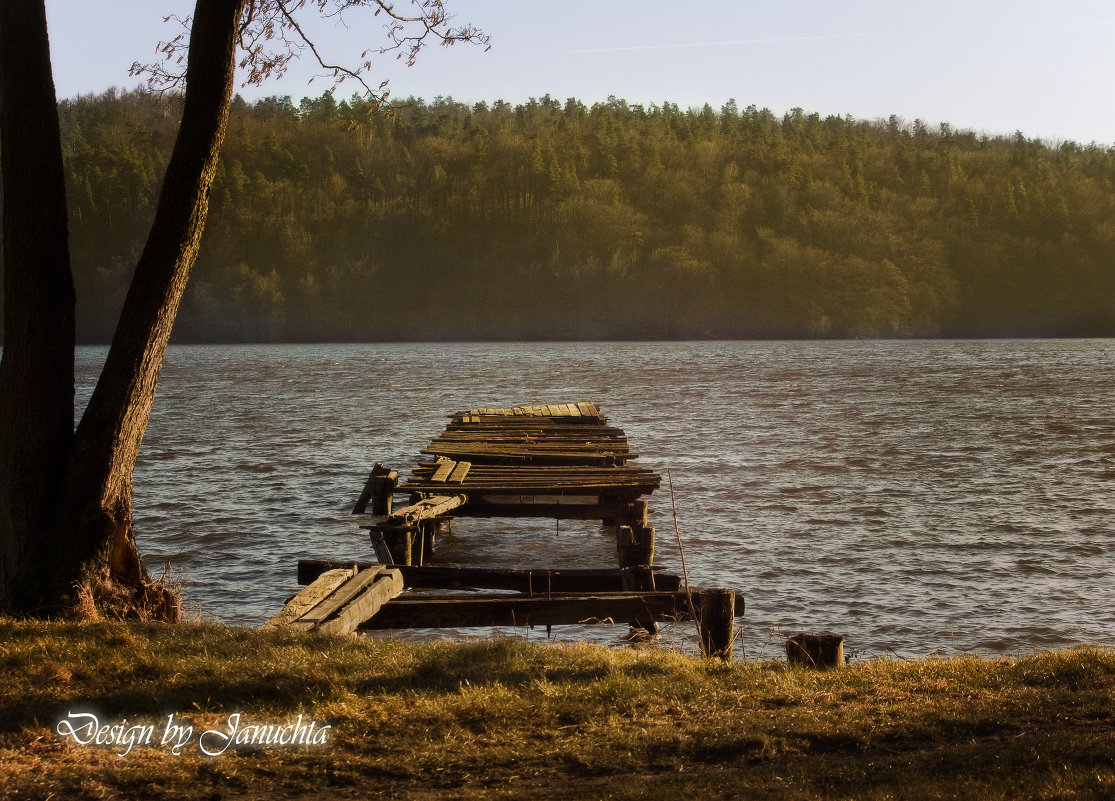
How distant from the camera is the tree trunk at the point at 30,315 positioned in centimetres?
787

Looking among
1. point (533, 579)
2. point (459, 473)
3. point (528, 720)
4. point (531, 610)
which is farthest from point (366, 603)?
point (459, 473)

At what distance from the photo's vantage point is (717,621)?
8680 mm

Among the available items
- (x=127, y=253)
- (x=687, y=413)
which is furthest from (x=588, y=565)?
(x=127, y=253)

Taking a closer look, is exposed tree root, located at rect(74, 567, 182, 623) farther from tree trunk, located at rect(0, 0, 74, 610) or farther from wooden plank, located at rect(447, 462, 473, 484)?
wooden plank, located at rect(447, 462, 473, 484)

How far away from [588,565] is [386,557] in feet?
15.3

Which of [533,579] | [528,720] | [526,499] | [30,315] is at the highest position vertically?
[30,315]

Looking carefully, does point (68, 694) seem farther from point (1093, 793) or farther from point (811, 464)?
point (811, 464)

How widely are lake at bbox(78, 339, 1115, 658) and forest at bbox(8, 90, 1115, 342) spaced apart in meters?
92.6

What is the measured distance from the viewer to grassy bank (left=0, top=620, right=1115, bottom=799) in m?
4.95

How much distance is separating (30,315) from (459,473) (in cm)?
833

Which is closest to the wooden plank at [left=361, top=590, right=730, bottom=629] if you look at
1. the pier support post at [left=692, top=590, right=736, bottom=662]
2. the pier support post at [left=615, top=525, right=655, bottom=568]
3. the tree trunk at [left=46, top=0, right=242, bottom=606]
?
the pier support post at [left=692, top=590, right=736, bottom=662]

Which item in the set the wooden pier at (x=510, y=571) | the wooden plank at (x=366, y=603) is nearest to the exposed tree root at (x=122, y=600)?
the wooden pier at (x=510, y=571)

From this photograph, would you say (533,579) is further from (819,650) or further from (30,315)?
(30,315)

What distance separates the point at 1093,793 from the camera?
4.66 metres
